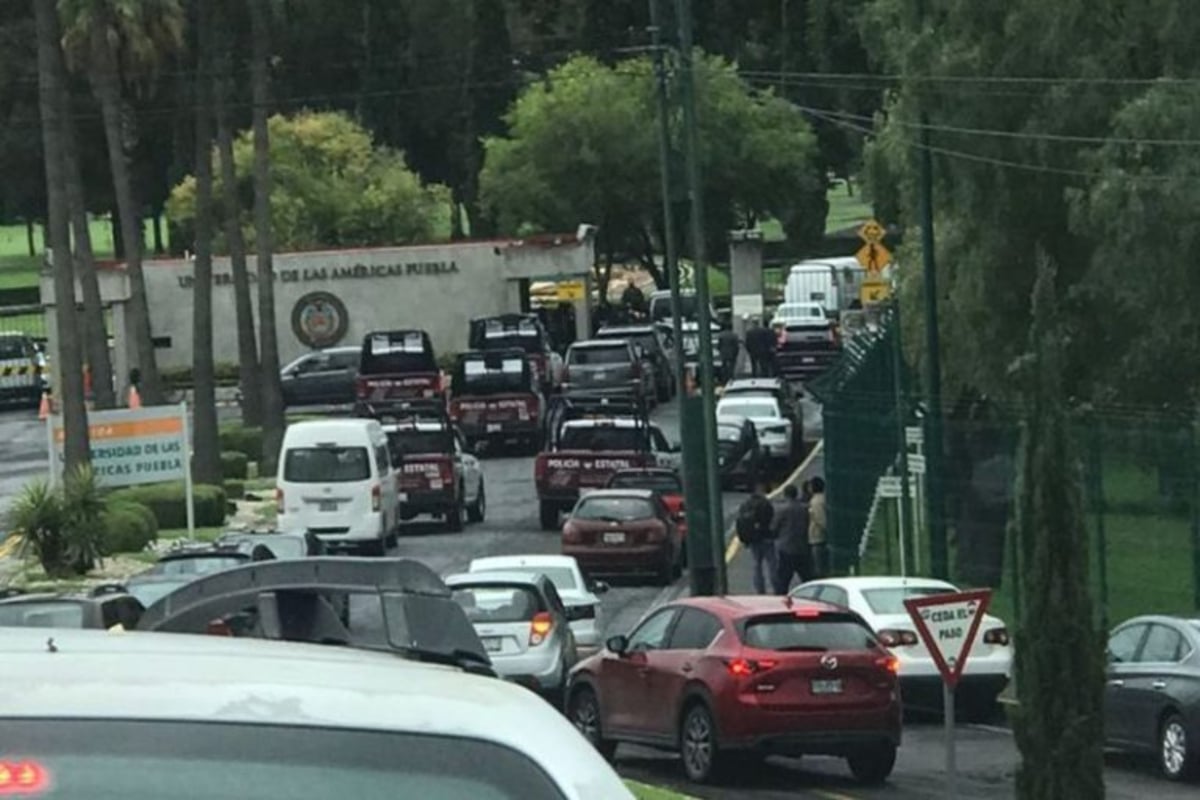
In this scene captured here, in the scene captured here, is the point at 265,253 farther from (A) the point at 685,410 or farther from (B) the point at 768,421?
(A) the point at 685,410

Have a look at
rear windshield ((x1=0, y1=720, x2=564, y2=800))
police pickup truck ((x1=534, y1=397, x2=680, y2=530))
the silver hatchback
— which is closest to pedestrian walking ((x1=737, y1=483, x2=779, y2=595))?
police pickup truck ((x1=534, y1=397, x2=680, y2=530))

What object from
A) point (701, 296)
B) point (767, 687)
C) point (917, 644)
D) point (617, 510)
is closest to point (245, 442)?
point (617, 510)

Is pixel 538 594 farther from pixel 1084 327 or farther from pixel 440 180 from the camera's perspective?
pixel 440 180

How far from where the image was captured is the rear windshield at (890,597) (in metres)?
26.5

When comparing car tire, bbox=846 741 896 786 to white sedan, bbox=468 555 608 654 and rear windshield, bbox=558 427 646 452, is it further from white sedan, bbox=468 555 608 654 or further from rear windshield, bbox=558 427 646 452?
rear windshield, bbox=558 427 646 452

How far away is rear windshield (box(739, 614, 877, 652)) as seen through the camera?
852 inches

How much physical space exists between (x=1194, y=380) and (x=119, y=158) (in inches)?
1047

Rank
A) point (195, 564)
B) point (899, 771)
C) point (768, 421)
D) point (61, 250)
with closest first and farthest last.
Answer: point (899, 771) → point (195, 564) → point (61, 250) → point (768, 421)

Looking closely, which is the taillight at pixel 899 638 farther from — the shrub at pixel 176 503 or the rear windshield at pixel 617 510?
the shrub at pixel 176 503

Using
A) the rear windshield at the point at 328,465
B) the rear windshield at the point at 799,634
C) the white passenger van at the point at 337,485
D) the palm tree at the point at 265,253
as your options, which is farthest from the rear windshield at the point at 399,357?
the rear windshield at the point at 799,634

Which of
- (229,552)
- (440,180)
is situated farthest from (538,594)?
(440,180)

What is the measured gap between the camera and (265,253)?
56688mm

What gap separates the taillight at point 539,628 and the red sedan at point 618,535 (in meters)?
12.4

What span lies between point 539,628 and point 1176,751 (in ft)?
21.8
